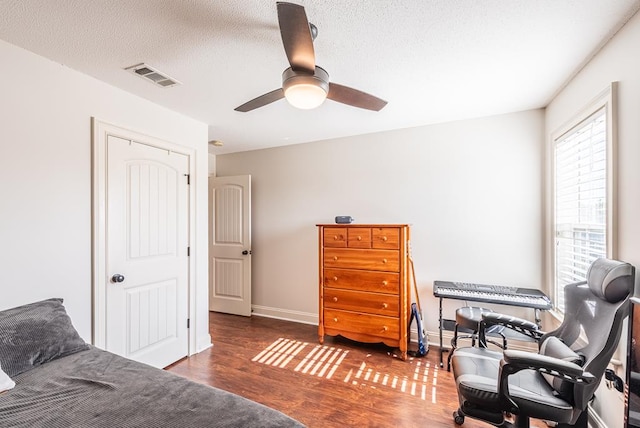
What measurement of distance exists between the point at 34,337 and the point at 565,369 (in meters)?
2.69

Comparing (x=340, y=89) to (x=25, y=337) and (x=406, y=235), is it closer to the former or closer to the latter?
(x=406, y=235)

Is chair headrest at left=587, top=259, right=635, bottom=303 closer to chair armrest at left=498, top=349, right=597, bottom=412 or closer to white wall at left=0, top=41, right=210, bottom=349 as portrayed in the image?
chair armrest at left=498, top=349, right=597, bottom=412

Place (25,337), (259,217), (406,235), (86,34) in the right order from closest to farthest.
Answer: (25,337), (86,34), (406,235), (259,217)

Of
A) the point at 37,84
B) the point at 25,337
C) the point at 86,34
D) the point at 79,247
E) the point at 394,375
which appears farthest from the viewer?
the point at 394,375

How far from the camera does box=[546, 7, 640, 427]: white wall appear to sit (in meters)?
1.54

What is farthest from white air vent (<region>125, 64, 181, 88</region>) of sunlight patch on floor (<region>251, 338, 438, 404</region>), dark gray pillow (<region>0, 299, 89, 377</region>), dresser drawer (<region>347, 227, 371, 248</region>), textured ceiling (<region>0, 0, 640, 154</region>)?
sunlight patch on floor (<region>251, 338, 438, 404</region>)

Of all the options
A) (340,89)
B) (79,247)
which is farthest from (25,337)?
(340,89)

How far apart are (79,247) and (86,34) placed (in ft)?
4.67

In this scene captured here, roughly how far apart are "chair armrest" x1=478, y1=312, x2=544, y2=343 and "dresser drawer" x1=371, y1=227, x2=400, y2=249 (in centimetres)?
105

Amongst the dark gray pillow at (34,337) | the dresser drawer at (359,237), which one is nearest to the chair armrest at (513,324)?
the dresser drawer at (359,237)

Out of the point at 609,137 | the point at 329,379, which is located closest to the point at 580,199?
the point at 609,137

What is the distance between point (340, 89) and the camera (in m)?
1.78

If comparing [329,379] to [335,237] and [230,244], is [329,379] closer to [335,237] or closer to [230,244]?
[335,237]

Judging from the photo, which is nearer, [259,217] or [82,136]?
[82,136]
